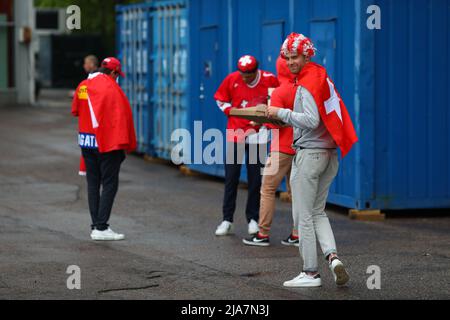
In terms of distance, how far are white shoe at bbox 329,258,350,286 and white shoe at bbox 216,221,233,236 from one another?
316 centimetres

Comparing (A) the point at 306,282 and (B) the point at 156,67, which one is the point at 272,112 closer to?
(A) the point at 306,282

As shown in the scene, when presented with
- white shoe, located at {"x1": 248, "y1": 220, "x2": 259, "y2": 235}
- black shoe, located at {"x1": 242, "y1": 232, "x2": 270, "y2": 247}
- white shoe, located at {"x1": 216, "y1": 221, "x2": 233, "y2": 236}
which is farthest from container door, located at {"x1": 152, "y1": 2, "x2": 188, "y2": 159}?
black shoe, located at {"x1": 242, "y1": 232, "x2": 270, "y2": 247}

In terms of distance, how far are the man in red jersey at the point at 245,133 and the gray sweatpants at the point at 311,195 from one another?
2.58 m

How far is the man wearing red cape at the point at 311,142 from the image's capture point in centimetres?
870

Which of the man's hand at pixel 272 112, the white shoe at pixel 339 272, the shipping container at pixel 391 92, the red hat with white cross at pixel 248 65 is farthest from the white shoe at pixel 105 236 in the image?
the white shoe at pixel 339 272

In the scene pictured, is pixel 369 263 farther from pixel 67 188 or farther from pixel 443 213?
pixel 67 188

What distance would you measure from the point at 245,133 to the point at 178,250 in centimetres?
149

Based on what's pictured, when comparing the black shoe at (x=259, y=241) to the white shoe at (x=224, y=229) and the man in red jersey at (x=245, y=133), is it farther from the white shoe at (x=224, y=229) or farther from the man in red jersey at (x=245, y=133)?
the white shoe at (x=224, y=229)

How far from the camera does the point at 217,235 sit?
11.8 meters

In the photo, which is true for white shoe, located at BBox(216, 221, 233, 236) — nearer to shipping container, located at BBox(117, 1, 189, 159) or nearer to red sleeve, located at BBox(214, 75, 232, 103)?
red sleeve, located at BBox(214, 75, 232, 103)

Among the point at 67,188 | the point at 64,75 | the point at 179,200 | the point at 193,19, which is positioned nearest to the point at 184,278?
the point at 179,200

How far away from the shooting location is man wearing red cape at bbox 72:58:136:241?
11430 mm

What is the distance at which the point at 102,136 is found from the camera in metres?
11.4
